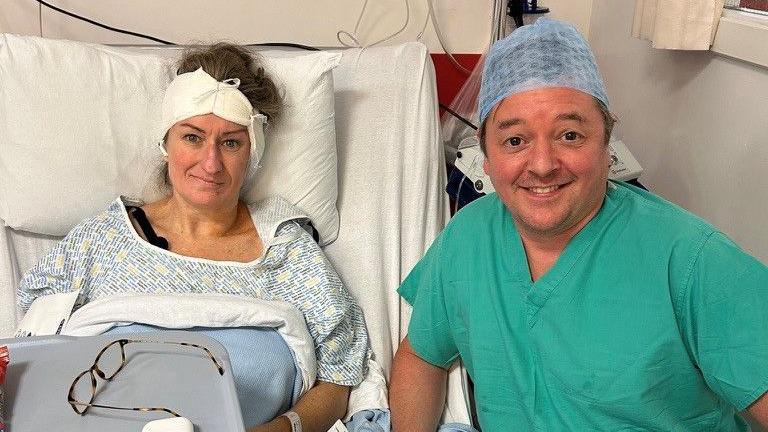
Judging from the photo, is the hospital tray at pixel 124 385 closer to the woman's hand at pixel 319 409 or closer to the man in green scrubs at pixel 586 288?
the woman's hand at pixel 319 409

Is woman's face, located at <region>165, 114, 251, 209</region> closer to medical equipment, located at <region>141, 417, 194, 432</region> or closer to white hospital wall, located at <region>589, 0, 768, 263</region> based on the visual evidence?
medical equipment, located at <region>141, 417, 194, 432</region>

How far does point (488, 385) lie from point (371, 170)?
2.40 ft

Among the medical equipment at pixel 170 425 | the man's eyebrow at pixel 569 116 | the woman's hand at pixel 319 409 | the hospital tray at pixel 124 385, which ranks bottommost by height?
the woman's hand at pixel 319 409

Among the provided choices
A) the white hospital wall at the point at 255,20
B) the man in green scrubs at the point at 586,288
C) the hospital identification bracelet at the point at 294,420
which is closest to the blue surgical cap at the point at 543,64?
the man in green scrubs at the point at 586,288

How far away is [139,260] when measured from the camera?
1.56 m

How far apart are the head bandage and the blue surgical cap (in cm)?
56

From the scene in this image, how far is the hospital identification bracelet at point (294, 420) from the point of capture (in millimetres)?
1452

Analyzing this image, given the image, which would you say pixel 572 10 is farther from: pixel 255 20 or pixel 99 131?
pixel 99 131

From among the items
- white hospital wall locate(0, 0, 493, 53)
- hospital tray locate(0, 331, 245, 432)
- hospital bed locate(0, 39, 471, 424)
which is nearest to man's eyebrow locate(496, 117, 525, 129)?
hospital tray locate(0, 331, 245, 432)

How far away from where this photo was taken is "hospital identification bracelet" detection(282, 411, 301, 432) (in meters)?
1.45

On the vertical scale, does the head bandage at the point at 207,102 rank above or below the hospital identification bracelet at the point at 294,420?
above

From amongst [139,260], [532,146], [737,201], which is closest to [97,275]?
[139,260]

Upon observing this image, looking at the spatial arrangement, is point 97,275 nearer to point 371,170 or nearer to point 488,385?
point 371,170

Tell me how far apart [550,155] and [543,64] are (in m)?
0.15
